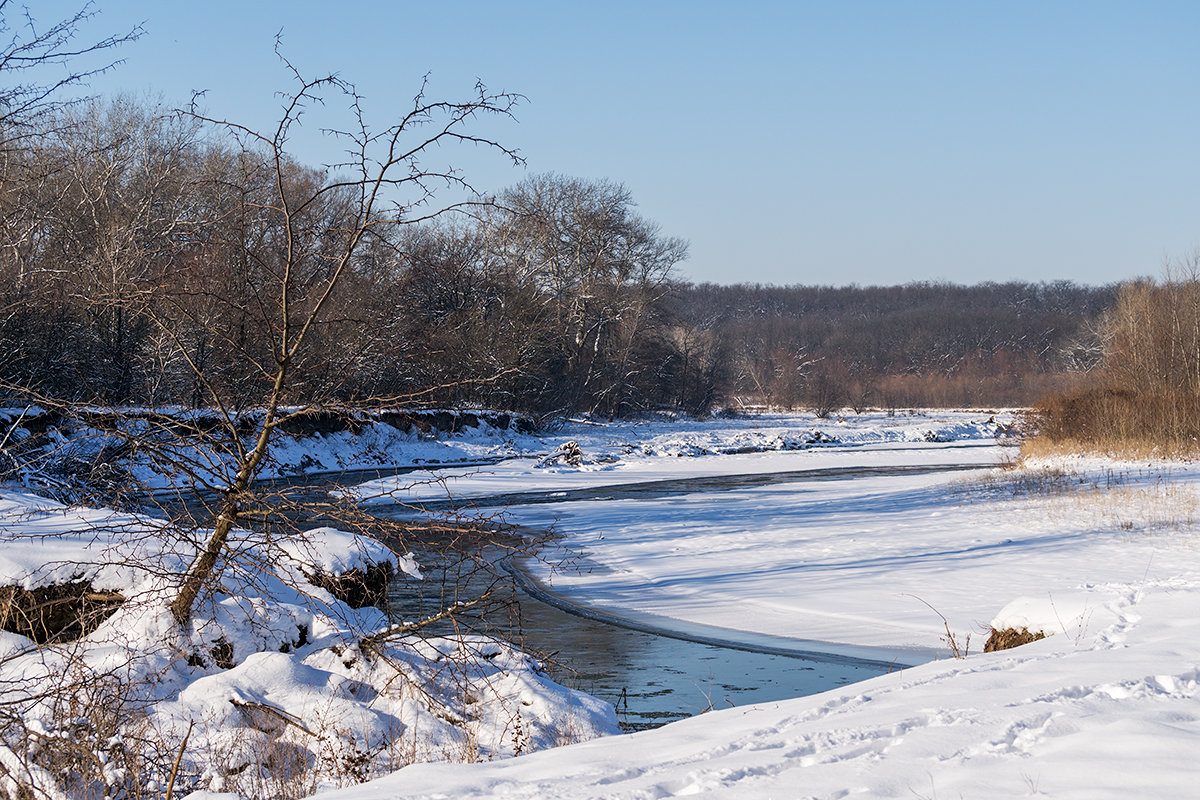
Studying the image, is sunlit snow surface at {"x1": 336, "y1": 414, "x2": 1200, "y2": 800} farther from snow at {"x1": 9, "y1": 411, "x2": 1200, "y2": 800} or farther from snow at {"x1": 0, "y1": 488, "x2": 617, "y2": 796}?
snow at {"x1": 0, "y1": 488, "x2": 617, "y2": 796}

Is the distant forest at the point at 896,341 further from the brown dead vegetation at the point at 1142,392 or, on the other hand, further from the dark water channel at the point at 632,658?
the dark water channel at the point at 632,658

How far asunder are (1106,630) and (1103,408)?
2393cm

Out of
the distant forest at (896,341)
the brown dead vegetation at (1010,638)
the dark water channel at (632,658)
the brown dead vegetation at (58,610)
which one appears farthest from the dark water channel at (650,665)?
the distant forest at (896,341)

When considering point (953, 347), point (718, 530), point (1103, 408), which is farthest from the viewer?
point (953, 347)

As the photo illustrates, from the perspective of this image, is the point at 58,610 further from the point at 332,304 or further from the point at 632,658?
→ the point at 332,304

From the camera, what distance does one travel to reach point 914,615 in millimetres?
10500

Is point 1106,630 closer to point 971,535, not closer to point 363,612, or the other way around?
point 363,612

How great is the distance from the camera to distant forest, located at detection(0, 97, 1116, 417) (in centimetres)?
614

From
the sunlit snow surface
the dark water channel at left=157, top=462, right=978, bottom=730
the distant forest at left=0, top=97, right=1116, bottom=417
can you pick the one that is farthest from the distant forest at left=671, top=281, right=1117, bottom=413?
the dark water channel at left=157, top=462, right=978, bottom=730

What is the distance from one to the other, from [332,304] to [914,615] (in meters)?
18.5

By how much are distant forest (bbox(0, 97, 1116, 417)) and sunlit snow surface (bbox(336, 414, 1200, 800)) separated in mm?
2489

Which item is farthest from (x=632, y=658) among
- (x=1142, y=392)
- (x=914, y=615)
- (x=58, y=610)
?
(x=1142, y=392)

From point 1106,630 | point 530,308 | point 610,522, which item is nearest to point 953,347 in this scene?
point 530,308

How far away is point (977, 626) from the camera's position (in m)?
9.69
